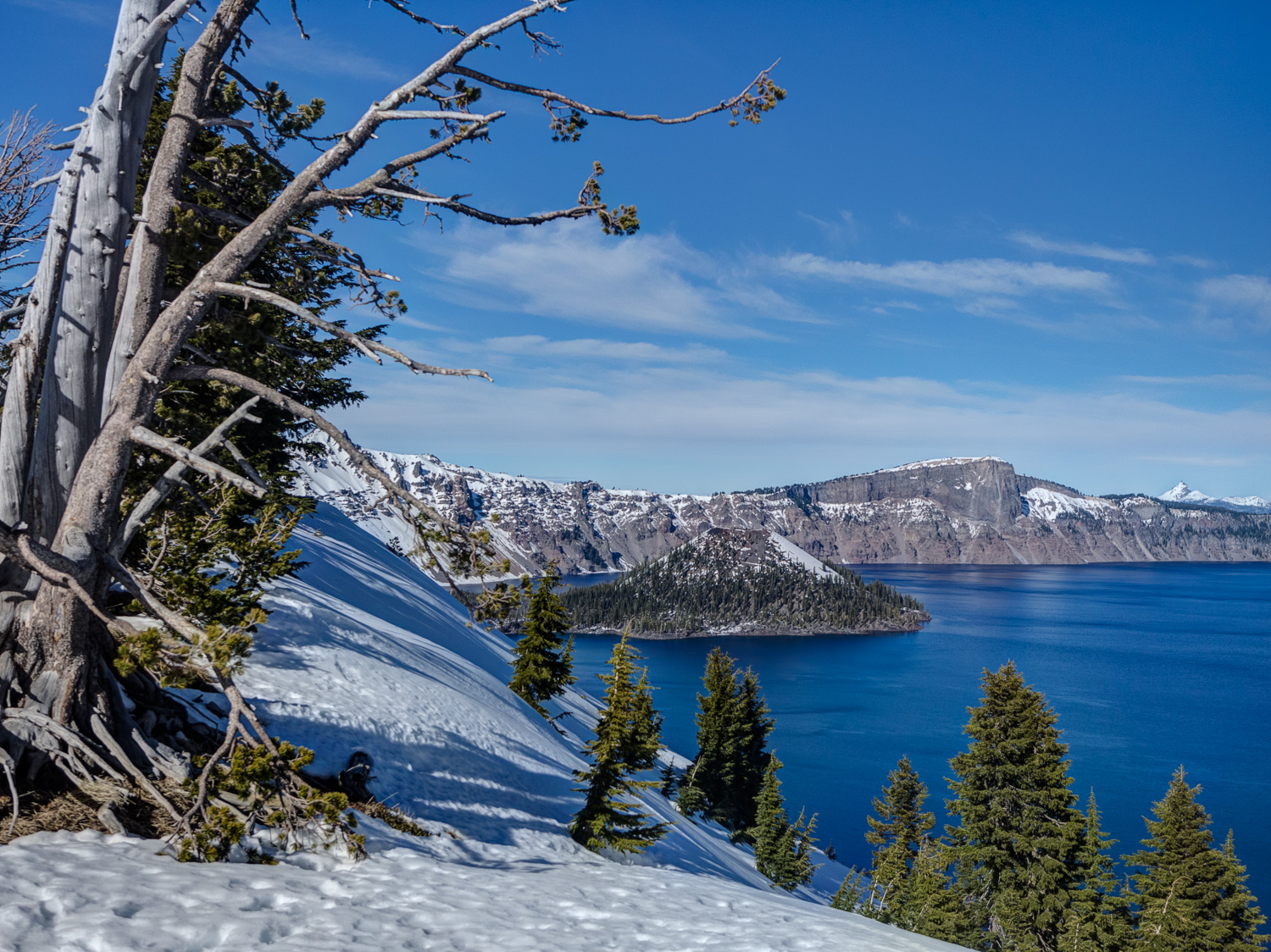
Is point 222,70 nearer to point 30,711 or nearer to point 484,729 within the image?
point 30,711

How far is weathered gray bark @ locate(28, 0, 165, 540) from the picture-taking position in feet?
19.4

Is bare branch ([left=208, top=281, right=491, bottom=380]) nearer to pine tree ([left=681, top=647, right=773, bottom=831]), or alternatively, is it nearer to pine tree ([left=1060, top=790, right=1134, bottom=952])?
pine tree ([left=1060, top=790, right=1134, bottom=952])

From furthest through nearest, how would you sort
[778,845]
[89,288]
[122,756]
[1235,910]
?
1. [778,845]
2. [1235,910]
3. [89,288]
4. [122,756]

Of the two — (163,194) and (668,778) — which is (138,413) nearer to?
(163,194)

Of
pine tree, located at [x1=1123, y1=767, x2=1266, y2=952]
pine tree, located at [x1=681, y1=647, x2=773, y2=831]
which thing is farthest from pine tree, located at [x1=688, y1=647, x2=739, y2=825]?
pine tree, located at [x1=1123, y1=767, x2=1266, y2=952]

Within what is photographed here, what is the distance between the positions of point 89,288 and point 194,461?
2084 mm

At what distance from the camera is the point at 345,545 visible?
109ft

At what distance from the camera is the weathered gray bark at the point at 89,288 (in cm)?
591

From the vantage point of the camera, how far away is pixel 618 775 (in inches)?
578

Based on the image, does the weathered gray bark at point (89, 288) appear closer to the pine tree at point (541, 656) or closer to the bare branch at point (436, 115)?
the bare branch at point (436, 115)

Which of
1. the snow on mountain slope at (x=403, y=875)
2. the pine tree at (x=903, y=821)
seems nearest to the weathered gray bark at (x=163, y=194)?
the snow on mountain slope at (x=403, y=875)

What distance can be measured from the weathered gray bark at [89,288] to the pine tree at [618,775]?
958 centimetres

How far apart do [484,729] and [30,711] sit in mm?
10149

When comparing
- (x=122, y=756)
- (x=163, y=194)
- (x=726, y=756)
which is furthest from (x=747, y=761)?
(x=163, y=194)
